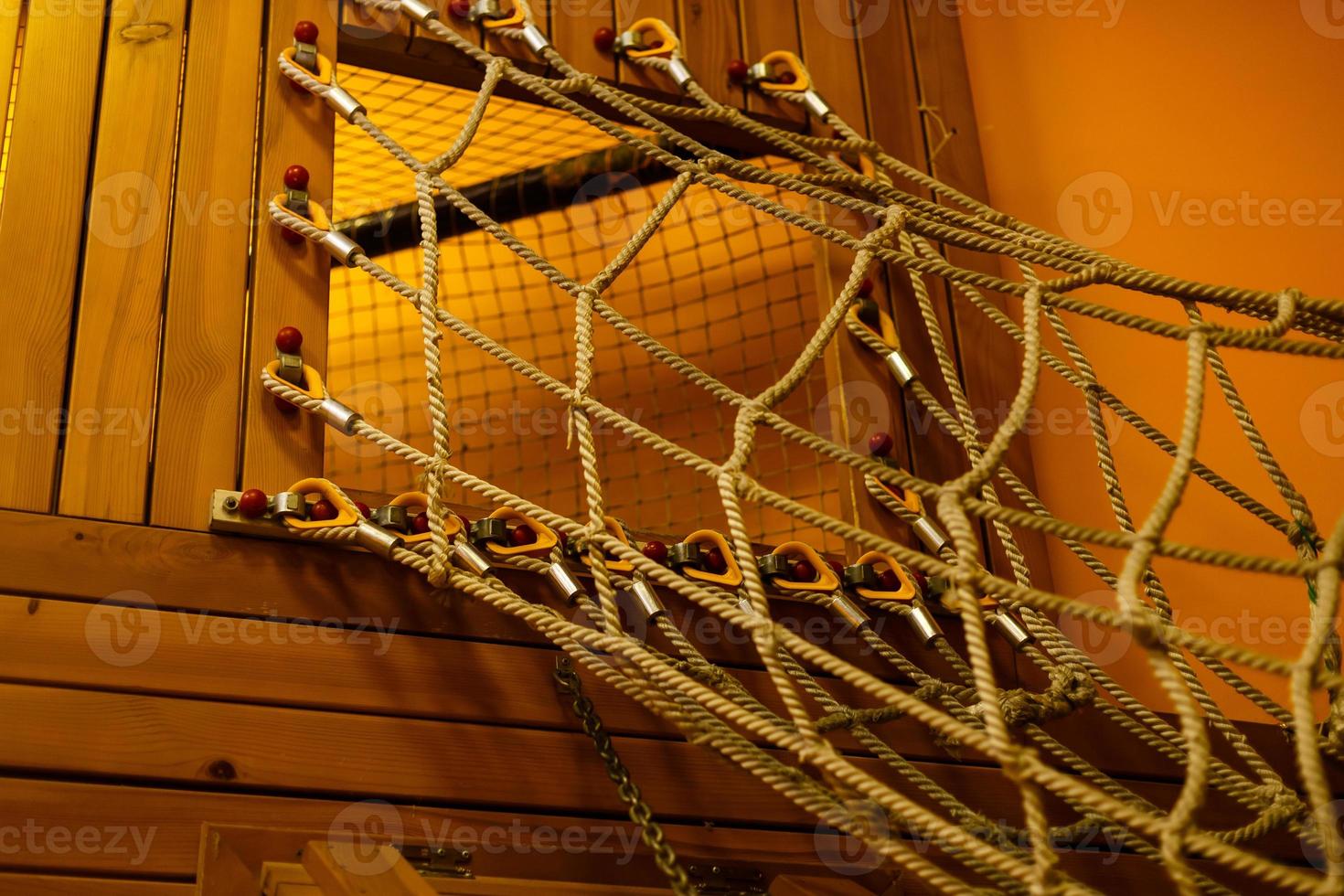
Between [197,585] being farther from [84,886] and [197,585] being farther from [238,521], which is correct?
[84,886]

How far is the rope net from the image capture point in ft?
3.02

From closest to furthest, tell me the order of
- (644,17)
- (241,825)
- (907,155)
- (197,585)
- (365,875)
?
(365,875)
(241,825)
(197,585)
(644,17)
(907,155)

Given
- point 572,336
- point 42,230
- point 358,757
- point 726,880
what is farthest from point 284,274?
point 572,336

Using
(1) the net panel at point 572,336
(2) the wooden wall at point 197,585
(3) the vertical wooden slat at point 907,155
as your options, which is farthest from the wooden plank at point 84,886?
(1) the net panel at point 572,336

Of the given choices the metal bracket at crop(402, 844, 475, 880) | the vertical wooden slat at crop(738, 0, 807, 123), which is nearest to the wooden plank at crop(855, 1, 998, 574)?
the vertical wooden slat at crop(738, 0, 807, 123)

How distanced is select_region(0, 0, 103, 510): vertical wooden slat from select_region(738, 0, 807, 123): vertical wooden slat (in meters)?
0.80

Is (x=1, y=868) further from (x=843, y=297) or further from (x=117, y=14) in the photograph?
(x=117, y=14)

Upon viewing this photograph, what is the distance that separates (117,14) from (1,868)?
91 cm

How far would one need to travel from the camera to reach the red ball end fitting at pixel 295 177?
154 centimetres

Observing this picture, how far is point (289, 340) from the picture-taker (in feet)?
4.75

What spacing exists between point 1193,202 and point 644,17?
2.44ft

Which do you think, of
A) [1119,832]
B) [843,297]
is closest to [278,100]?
Answer: [843,297]

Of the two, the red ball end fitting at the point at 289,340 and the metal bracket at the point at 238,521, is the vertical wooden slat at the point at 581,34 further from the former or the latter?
the metal bracket at the point at 238,521

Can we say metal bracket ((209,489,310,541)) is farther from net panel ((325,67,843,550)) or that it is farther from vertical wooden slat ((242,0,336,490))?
net panel ((325,67,843,550))
